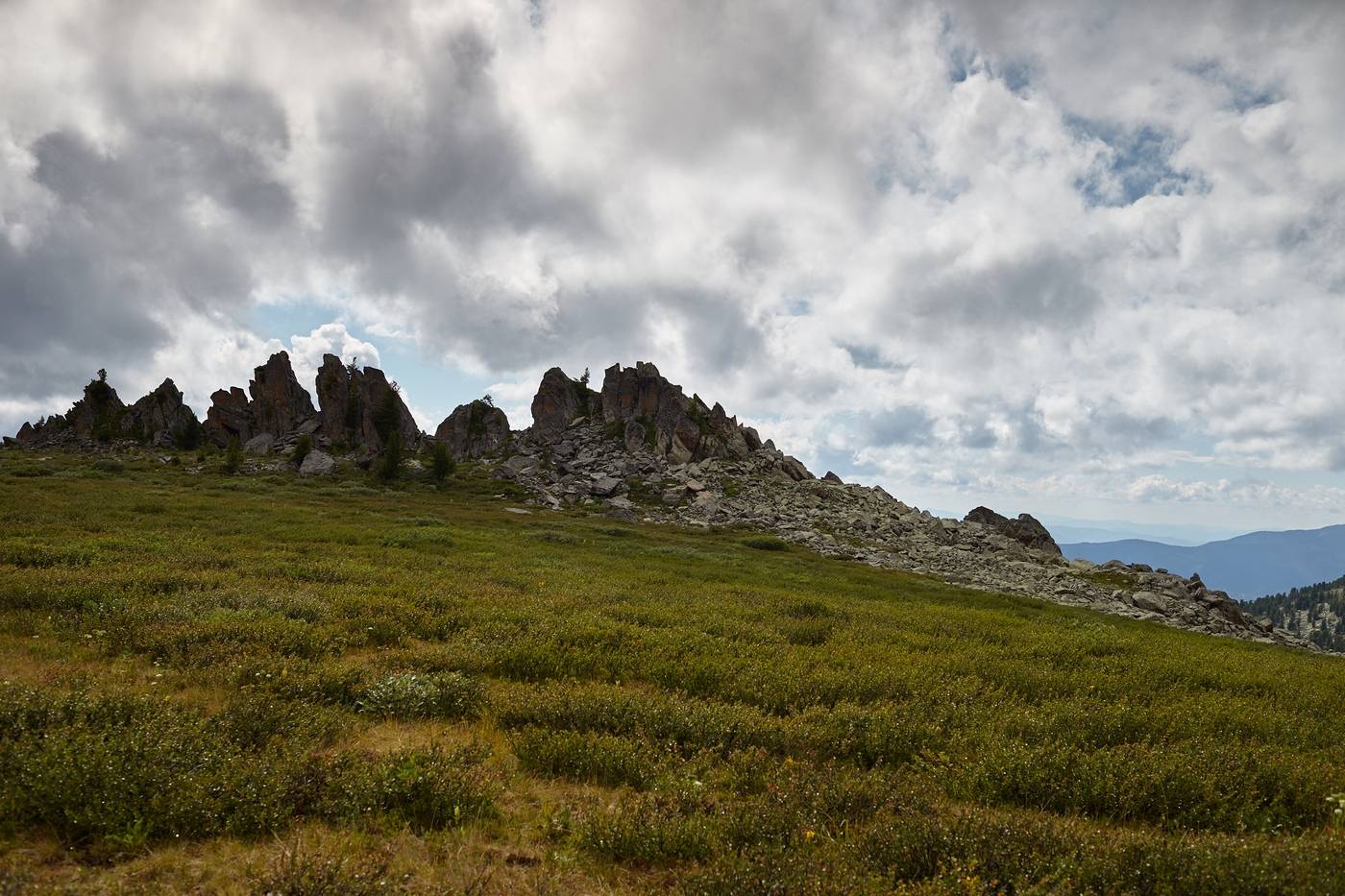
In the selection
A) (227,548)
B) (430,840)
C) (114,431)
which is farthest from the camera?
(114,431)

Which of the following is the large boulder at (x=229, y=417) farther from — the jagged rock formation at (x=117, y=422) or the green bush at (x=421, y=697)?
the green bush at (x=421, y=697)

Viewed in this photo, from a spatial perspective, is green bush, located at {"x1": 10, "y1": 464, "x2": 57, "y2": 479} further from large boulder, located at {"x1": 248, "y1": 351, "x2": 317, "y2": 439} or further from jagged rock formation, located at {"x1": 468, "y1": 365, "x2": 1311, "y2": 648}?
large boulder, located at {"x1": 248, "y1": 351, "x2": 317, "y2": 439}

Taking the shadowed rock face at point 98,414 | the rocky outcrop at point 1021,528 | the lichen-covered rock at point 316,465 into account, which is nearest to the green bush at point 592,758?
the rocky outcrop at point 1021,528

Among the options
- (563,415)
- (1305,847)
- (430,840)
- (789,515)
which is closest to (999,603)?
(1305,847)

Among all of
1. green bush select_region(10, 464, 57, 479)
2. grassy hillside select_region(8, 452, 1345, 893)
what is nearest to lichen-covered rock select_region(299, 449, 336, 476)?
green bush select_region(10, 464, 57, 479)

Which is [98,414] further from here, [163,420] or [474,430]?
[474,430]

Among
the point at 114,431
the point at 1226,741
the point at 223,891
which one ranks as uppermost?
the point at 114,431

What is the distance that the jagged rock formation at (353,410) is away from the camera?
396ft

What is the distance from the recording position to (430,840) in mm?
5309

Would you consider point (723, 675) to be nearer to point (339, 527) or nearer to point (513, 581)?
point (513, 581)

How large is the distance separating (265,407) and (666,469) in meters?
87.5

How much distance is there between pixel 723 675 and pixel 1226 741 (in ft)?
24.1

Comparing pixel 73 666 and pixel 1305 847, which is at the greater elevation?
pixel 1305 847

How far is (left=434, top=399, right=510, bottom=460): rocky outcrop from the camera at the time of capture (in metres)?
125
